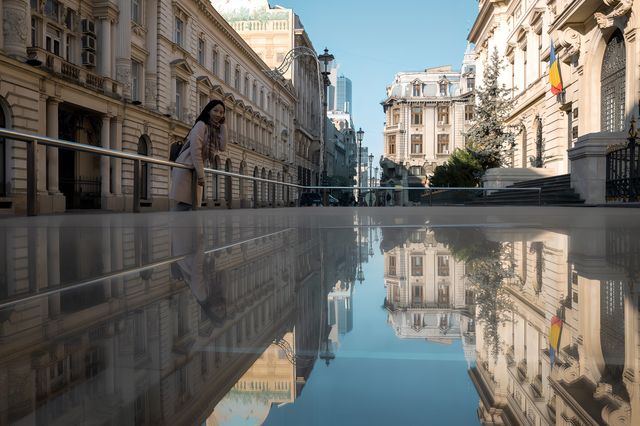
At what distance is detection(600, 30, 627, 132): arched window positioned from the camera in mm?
17016

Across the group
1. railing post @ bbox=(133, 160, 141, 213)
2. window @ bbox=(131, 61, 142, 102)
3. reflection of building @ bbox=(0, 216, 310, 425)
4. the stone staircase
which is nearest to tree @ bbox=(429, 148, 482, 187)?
the stone staircase

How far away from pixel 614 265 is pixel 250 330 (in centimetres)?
126

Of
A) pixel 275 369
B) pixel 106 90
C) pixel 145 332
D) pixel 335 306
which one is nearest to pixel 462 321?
pixel 335 306

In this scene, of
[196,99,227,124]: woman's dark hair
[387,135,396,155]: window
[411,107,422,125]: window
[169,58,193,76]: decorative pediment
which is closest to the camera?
[196,99,227,124]: woman's dark hair

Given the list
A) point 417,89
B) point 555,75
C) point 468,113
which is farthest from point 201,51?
point 468,113

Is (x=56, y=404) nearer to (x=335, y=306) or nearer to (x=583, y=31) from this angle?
(x=335, y=306)

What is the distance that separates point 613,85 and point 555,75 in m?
4.51

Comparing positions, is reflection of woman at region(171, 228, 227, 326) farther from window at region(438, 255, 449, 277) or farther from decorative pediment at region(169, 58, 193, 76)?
decorative pediment at region(169, 58, 193, 76)

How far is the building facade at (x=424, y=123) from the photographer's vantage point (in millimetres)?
57219

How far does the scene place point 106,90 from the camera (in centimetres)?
1920

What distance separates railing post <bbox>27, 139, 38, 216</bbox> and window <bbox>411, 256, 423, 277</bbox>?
5.28 meters

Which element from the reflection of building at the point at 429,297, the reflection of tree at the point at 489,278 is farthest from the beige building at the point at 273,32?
the reflection of building at the point at 429,297

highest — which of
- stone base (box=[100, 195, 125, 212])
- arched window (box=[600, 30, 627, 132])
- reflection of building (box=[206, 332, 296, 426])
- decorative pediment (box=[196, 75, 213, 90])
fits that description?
decorative pediment (box=[196, 75, 213, 90])

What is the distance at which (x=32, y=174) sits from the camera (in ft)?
19.5
